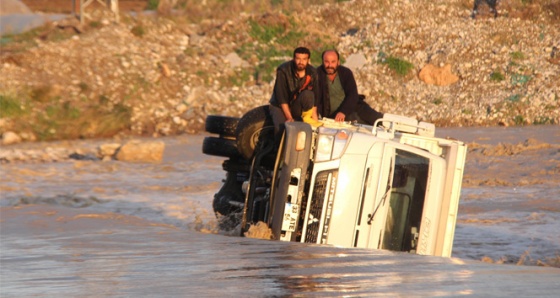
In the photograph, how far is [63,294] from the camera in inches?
308

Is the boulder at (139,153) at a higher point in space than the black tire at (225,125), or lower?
lower

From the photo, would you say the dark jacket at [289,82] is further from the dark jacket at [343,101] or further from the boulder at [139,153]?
the boulder at [139,153]

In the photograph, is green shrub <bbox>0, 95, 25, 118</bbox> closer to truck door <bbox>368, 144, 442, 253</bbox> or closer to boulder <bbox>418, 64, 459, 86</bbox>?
boulder <bbox>418, 64, 459, 86</bbox>

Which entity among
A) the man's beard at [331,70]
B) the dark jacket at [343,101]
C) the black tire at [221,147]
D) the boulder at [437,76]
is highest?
the boulder at [437,76]

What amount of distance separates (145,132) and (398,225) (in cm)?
1668

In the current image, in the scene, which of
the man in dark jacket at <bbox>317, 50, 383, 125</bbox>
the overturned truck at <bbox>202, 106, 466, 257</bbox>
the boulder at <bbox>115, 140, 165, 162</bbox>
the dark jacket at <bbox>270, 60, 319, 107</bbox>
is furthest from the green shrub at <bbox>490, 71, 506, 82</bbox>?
the overturned truck at <bbox>202, 106, 466, 257</bbox>

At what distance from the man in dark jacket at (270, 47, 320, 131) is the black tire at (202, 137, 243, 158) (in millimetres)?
1154

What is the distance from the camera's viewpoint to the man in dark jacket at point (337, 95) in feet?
34.6

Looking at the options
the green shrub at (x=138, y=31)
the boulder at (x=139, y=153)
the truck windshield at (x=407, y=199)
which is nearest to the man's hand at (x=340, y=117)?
the truck windshield at (x=407, y=199)

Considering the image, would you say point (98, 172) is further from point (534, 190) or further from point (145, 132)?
point (534, 190)

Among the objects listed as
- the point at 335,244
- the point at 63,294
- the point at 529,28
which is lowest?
the point at 63,294

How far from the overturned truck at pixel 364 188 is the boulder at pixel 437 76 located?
58.5ft

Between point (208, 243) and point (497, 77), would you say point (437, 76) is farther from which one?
point (208, 243)

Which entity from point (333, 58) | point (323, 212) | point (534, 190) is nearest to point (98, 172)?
point (534, 190)
